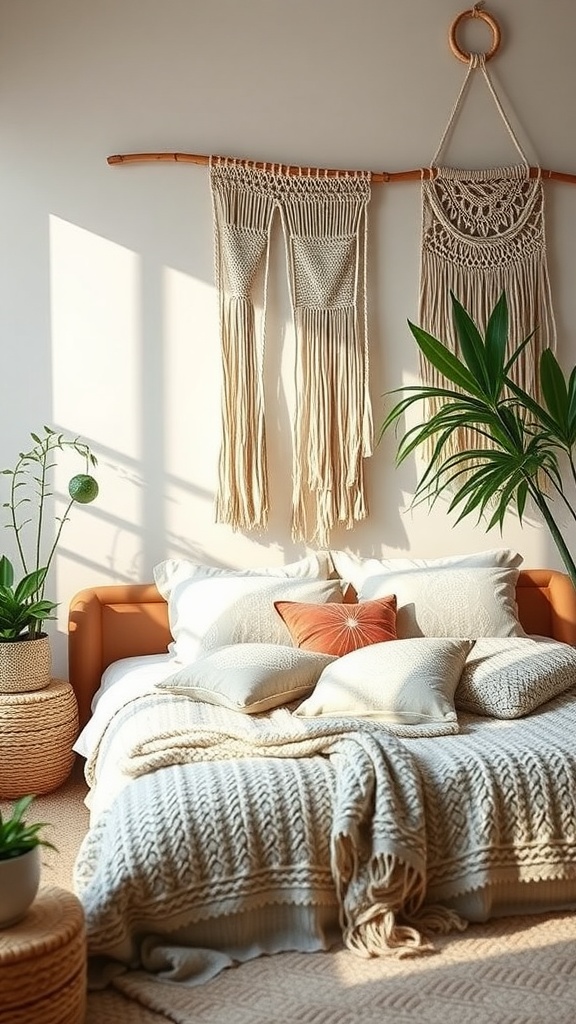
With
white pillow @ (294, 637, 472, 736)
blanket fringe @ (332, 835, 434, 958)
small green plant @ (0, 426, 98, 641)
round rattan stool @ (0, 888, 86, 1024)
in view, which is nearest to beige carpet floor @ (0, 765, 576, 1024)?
blanket fringe @ (332, 835, 434, 958)

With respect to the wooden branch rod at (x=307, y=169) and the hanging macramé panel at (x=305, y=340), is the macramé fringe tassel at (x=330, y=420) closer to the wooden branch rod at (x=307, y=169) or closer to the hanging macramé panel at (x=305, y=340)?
the hanging macramé panel at (x=305, y=340)

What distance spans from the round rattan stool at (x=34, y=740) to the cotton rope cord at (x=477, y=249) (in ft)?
5.25

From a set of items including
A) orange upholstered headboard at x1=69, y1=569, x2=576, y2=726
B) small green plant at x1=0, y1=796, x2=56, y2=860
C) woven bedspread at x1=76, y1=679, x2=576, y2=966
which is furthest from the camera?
orange upholstered headboard at x1=69, y1=569, x2=576, y2=726

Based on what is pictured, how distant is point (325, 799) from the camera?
7.41 feet

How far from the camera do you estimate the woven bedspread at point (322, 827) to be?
2.12 metres

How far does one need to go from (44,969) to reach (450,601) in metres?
1.99

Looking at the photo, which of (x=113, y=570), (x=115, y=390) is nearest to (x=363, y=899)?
(x=113, y=570)

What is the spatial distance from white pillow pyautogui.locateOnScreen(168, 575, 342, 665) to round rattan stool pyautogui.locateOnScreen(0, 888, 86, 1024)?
147cm

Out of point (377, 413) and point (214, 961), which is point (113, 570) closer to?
point (377, 413)

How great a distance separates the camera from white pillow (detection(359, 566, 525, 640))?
3406mm

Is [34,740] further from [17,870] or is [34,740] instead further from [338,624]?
[17,870]

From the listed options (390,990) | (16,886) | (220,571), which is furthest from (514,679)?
(16,886)

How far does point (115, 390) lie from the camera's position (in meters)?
3.74

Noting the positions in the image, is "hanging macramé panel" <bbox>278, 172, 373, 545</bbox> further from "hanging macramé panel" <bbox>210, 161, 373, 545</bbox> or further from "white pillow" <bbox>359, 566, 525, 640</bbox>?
→ "white pillow" <bbox>359, 566, 525, 640</bbox>
